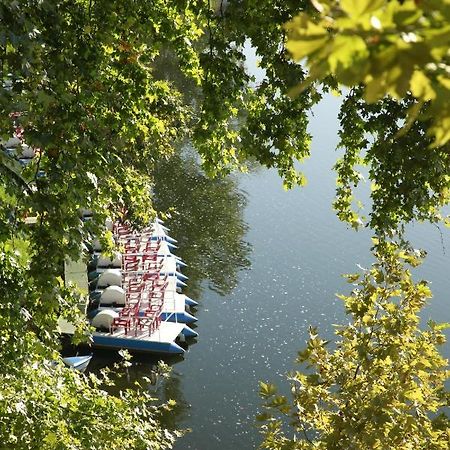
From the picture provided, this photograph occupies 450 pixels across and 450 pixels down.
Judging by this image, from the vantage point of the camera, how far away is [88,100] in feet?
12.5

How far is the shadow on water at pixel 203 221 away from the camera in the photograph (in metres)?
20.7

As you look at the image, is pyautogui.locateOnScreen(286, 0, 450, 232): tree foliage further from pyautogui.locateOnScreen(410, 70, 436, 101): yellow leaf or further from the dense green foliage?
the dense green foliage

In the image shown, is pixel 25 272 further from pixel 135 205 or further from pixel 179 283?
pixel 179 283

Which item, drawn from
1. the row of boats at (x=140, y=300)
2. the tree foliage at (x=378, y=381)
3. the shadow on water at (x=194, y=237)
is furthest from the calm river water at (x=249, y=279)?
the tree foliage at (x=378, y=381)

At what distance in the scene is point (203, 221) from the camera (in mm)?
24031

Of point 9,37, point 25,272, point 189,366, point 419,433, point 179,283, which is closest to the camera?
point 9,37

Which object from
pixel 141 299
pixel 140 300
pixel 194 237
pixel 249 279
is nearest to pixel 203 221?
pixel 194 237

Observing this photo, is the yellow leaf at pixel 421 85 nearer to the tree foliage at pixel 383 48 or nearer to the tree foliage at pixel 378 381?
the tree foliage at pixel 383 48

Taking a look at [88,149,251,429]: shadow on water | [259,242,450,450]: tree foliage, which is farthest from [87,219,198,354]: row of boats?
[259,242,450,450]: tree foliage

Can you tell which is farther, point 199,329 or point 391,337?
point 199,329

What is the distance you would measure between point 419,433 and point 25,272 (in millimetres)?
2934

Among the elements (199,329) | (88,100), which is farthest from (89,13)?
(199,329)

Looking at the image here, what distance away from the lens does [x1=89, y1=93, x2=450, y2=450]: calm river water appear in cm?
1445

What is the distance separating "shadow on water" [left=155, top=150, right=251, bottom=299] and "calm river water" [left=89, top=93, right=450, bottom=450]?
0.05m
